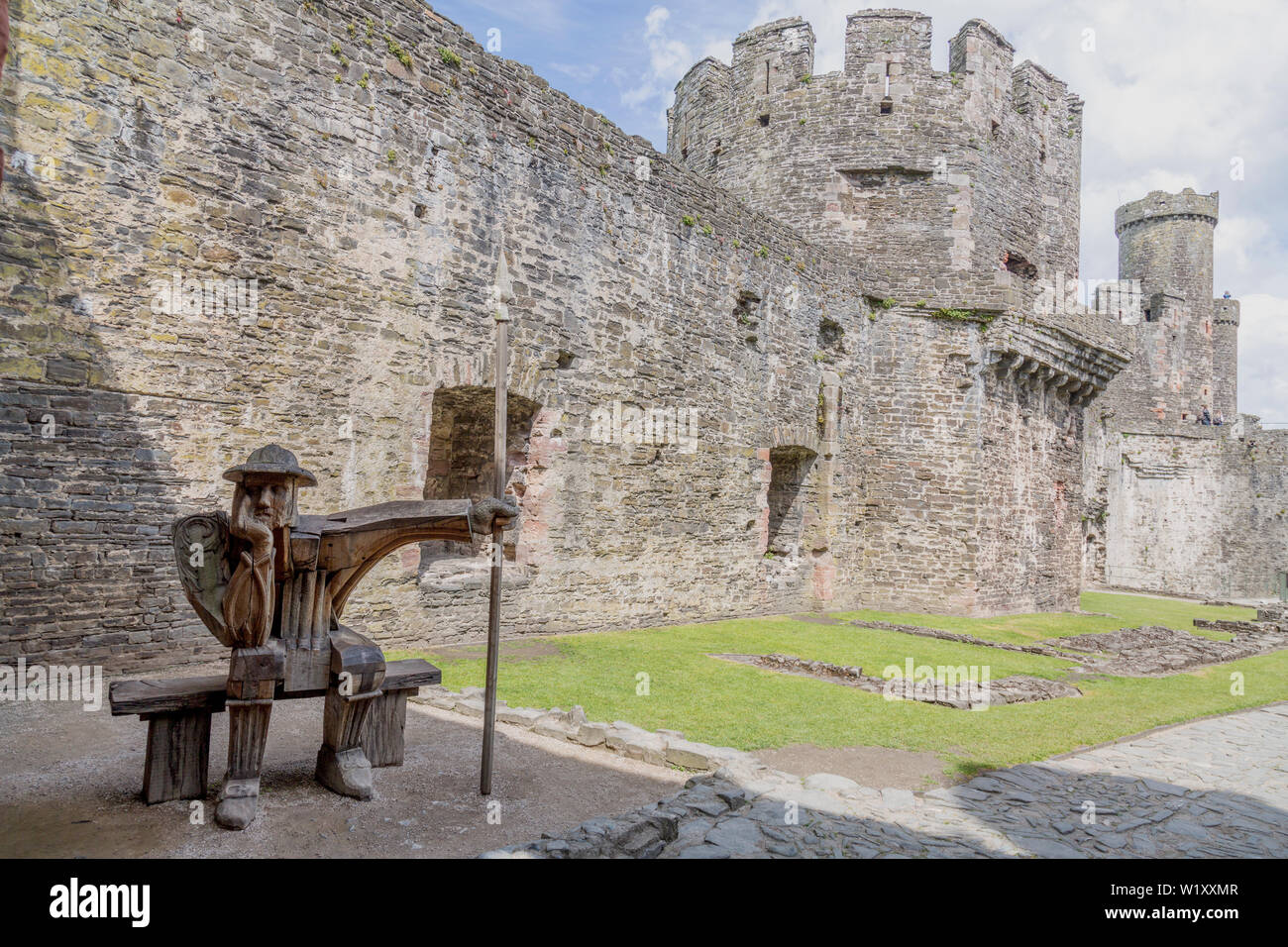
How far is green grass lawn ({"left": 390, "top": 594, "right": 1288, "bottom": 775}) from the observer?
20.5ft

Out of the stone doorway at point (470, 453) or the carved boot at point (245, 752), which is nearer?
the carved boot at point (245, 752)

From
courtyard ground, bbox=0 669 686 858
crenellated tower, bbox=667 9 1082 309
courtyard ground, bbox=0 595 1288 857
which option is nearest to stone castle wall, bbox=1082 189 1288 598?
crenellated tower, bbox=667 9 1082 309

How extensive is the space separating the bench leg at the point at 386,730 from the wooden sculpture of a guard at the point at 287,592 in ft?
1.01

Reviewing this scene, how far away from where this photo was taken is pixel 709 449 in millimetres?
13039

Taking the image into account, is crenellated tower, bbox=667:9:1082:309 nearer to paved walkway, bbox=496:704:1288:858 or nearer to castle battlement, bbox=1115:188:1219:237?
paved walkway, bbox=496:704:1288:858

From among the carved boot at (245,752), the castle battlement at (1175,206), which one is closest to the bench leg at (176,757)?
the carved boot at (245,752)

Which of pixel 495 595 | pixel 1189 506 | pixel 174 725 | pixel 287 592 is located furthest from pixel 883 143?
pixel 1189 506

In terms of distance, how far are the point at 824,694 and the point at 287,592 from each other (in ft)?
17.2

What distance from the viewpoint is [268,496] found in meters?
3.77

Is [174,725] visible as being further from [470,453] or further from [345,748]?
[470,453]

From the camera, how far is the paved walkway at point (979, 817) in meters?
3.75

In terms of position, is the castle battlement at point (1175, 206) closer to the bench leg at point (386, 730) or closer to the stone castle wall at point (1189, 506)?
the stone castle wall at point (1189, 506)
